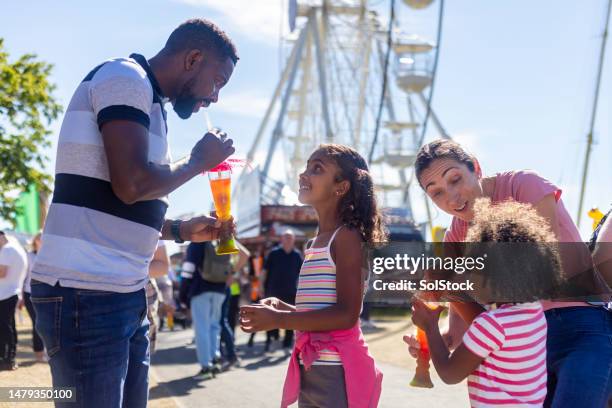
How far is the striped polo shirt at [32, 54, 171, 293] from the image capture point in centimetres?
202

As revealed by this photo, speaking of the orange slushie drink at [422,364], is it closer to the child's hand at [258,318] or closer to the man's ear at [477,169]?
the child's hand at [258,318]

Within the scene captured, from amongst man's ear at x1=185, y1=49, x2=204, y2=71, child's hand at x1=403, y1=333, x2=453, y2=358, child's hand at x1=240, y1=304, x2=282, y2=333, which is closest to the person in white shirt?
child's hand at x1=240, y1=304, x2=282, y2=333

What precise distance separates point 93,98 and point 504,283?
1.35 meters

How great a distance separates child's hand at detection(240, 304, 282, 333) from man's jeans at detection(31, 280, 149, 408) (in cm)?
50

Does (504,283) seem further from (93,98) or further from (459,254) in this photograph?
(93,98)

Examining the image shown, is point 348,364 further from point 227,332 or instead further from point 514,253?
point 227,332

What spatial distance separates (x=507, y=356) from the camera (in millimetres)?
2244

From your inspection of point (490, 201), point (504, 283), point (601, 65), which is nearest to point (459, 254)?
point (490, 201)

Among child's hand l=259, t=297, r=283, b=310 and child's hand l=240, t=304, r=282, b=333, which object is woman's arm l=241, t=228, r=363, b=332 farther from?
child's hand l=259, t=297, r=283, b=310

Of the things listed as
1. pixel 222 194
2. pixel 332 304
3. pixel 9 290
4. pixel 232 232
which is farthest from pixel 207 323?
pixel 332 304

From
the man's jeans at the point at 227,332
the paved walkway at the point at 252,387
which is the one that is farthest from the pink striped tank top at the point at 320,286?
the man's jeans at the point at 227,332

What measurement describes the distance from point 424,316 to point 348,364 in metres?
0.36

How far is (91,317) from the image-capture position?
2020mm

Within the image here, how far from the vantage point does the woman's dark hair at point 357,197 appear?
2.75 meters
